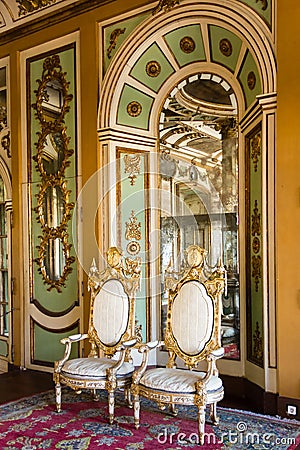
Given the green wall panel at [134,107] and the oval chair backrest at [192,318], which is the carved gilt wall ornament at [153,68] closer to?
the green wall panel at [134,107]

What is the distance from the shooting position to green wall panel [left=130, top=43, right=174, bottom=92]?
4.71 meters

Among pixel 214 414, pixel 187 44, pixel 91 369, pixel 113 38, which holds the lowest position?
pixel 214 414

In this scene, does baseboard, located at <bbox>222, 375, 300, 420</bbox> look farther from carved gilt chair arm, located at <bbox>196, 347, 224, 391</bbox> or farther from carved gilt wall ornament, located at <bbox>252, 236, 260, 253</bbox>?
carved gilt wall ornament, located at <bbox>252, 236, 260, 253</bbox>

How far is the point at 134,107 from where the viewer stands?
5.00 m

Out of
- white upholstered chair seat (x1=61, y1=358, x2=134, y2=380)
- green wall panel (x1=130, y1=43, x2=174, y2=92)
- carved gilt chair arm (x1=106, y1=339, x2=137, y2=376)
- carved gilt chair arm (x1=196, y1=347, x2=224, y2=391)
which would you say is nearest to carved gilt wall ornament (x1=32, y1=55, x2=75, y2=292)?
green wall panel (x1=130, y1=43, x2=174, y2=92)

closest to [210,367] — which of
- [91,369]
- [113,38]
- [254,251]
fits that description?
[91,369]

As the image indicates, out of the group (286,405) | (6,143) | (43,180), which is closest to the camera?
(286,405)

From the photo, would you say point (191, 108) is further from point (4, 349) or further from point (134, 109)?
Result: point (4, 349)

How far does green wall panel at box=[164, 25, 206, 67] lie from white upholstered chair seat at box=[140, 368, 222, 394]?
8.92ft

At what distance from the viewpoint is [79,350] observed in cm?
493

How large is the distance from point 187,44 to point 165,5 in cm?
39

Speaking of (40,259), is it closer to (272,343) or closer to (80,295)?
(80,295)

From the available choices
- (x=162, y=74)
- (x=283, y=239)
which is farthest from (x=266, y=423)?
(x=162, y=74)

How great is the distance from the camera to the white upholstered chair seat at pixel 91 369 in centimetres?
367
